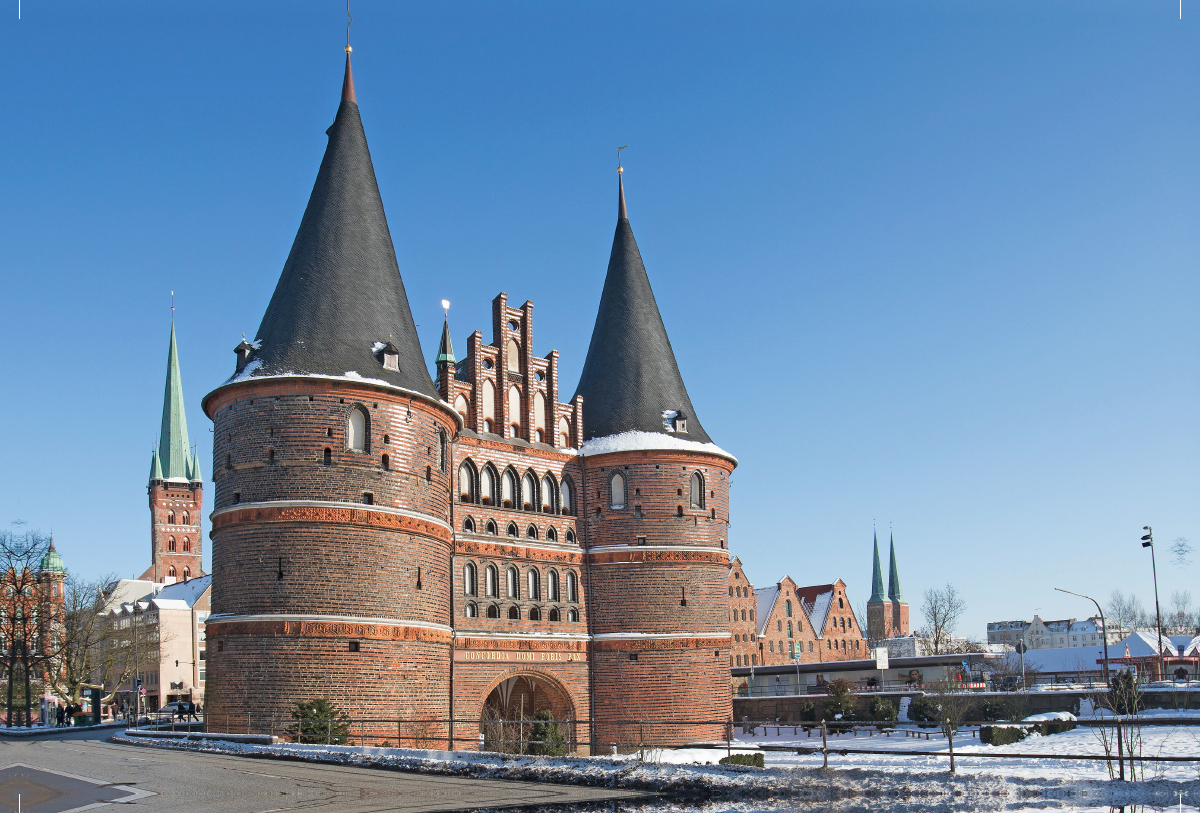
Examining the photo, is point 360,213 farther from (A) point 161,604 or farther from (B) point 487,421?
(A) point 161,604

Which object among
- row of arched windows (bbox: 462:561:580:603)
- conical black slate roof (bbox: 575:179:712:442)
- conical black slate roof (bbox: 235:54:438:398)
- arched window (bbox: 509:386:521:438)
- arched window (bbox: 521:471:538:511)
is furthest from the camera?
conical black slate roof (bbox: 575:179:712:442)

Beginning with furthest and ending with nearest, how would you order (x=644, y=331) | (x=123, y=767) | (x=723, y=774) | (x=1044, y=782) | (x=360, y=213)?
1. (x=644, y=331)
2. (x=360, y=213)
3. (x=123, y=767)
4. (x=723, y=774)
5. (x=1044, y=782)

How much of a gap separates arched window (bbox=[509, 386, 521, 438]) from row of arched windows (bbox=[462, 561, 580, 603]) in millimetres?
4686

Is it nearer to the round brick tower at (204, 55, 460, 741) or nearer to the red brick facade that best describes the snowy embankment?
the red brick facade

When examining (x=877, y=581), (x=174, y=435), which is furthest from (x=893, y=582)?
(x=174, y=435)

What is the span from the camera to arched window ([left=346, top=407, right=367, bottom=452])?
29.6m

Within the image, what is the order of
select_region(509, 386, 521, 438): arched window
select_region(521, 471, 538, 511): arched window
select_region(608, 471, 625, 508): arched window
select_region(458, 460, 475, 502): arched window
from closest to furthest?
1. select_region(458, 460, 475, 502): arched window
2. select_region(521, 471, 538, 511): arched window
3. select_region(509, 386, 521, 438): arched window
4. select_region(608, 471, 625, 508): arched window

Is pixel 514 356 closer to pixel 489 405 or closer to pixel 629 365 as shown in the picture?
pixel 489 405

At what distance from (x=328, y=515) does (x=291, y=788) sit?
1322 centimetres

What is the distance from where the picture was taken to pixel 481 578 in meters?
35.2

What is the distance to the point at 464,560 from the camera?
34.8 metres

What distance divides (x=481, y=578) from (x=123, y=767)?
1594 centimetres

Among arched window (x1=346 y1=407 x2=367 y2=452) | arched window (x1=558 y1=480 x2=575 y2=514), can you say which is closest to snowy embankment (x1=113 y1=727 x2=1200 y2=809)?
arched window (x1=346 y1=407 x2=367 y2=452)

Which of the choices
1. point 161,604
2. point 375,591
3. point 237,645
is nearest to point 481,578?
point 375,591
